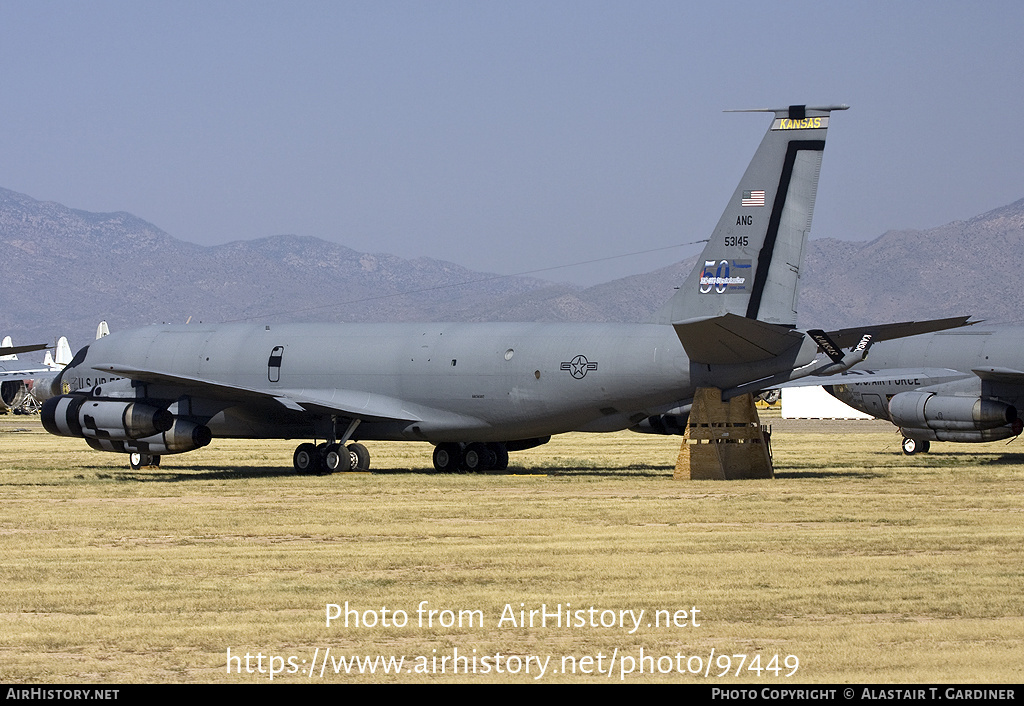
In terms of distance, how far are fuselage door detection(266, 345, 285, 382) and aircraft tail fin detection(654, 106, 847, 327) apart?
10264 mm

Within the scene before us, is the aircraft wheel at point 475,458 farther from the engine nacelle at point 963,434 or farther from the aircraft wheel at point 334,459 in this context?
the engine nacelle at point 963,434

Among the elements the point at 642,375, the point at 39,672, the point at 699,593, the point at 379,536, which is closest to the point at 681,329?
the point at 642,375

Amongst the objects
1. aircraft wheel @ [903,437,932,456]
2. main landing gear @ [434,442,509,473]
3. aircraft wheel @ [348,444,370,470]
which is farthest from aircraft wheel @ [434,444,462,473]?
aircraft wheel @ [903,437,932,456]

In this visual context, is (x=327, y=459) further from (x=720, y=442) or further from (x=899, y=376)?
(x=899, y=376)

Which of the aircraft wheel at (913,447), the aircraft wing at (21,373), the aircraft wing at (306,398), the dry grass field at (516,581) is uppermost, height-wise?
the aircraft wing at (21,373)

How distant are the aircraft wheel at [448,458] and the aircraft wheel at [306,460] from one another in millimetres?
2983

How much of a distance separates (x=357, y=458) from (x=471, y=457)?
8.84ft

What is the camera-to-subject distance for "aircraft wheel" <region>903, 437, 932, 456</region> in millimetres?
41781

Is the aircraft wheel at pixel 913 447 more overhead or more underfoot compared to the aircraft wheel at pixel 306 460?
more overhead

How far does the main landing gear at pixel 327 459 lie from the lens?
1257 inches

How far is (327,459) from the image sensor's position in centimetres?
3191

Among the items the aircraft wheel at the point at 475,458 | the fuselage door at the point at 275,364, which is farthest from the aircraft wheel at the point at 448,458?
the fuselage door at the point at 275,364

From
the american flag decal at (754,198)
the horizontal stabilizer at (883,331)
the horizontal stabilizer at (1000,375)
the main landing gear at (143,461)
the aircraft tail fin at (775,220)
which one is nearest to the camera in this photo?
the horizontal stabilizer at (883,331)

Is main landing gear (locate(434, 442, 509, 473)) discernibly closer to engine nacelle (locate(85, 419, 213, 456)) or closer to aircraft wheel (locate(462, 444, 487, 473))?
aircraft wheel (locate(462, 444, 487, 473))
